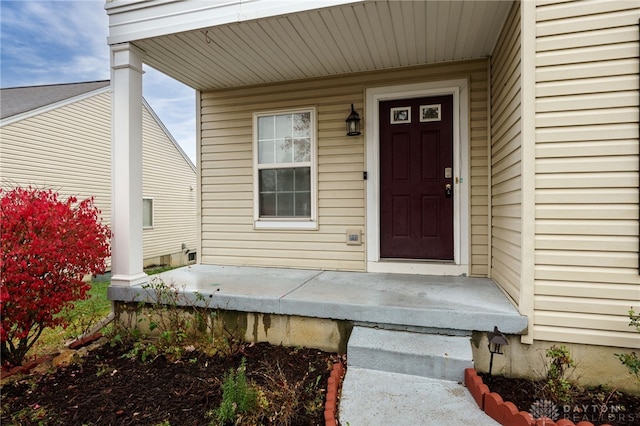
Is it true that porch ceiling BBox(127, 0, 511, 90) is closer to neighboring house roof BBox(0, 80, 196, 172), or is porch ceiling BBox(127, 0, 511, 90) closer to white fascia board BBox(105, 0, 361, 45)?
white fascia board BBox(105, 0, 361, 45)

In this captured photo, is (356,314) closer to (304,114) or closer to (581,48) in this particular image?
(581,48)

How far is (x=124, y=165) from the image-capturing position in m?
3.23

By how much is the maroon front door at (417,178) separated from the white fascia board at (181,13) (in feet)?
4.92

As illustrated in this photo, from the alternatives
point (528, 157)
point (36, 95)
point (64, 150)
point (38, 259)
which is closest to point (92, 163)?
point (64, 150)

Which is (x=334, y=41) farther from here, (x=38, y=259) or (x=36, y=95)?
(x=36, y=95)

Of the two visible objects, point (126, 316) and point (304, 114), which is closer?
point (126, 316)

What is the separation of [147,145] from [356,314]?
11760mm

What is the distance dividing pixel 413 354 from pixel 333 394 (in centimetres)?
60

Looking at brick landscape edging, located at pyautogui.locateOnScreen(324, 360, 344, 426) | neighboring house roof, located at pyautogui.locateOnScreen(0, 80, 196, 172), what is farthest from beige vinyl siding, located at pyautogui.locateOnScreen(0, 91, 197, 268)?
brick landscape edging, located at pyautogui.locateOnScreen(324, 360, 344, 426)

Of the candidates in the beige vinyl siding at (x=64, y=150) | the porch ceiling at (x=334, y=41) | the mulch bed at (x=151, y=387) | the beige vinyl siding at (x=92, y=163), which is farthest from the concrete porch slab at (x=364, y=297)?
the beige vinyl siding at (x=64, y=150)

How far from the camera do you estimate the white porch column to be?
322cm

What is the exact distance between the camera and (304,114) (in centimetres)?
414

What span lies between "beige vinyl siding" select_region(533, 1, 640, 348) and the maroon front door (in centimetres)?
142

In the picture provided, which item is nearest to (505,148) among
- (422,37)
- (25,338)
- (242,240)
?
(422,37)
